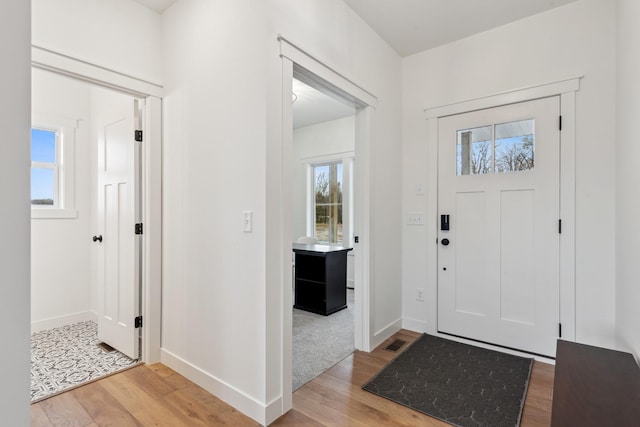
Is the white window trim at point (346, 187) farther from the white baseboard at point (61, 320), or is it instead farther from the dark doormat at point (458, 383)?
the white baseboard at point (61, 320)

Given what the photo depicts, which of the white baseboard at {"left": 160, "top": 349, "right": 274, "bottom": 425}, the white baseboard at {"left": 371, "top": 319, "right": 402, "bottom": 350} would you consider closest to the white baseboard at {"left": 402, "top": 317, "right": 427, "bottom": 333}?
the white baseboard at {"left": 371, "top": 319, "right": 402, "bottom": 350}

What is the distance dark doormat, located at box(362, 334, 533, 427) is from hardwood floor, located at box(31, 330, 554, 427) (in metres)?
0.07

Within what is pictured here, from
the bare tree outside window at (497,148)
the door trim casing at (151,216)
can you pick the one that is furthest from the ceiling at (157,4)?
the bare tree outside window at (497,148)

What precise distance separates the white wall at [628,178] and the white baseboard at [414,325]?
1.42m

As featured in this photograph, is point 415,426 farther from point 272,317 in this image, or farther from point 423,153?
point 423,153

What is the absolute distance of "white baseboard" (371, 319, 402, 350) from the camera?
283 cm

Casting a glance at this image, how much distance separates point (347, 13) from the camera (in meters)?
2.54

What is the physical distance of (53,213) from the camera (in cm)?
331

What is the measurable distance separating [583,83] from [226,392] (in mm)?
3297

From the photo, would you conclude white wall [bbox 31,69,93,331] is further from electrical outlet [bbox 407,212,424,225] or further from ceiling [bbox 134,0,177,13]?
electrical outlet [bbox 407,212,424,225]

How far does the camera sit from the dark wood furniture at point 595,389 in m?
1.13

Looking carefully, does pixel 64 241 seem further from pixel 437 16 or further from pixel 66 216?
pixel 437 16

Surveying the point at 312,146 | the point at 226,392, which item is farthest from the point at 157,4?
the point at 312,146

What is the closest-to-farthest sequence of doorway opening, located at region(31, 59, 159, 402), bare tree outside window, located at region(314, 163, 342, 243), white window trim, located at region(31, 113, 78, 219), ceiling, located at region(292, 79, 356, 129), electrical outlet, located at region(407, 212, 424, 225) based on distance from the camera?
doorway opening, located at region(31, 59, 159, 402)
electrical outlet, located at region(407, 212, 424, 225)
white window trim, located at region(31, 113, 78, 219)
ceiling, located at region(292, 79, 356, 129)
bare tree outside window, located at region(314, 163, 342, 243)
